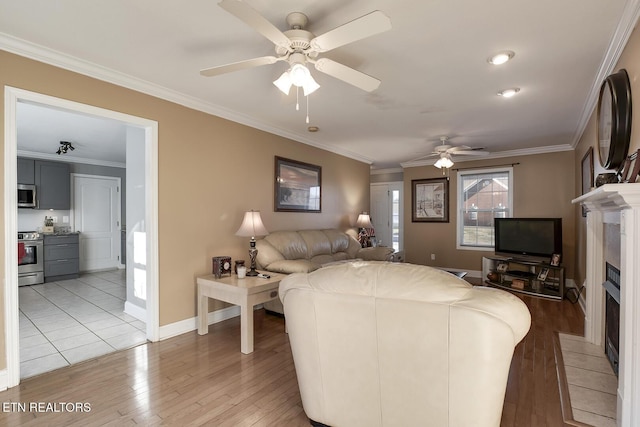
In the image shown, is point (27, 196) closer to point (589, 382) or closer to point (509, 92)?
point (509, 92)

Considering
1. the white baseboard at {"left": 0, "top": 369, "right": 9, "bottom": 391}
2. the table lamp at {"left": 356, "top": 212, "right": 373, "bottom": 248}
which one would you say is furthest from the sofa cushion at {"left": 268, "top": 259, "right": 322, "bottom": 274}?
the table lamp at {"left": 356, "top": 212, "right": 373, "bottom": 248}

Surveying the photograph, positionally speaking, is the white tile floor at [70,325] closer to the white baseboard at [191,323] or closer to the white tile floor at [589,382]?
the white baseboard at [191,323]

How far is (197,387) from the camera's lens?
7.35ft

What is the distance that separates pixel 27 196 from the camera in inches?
227

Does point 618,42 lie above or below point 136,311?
above

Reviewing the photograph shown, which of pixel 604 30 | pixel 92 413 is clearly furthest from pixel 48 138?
pixel 604 30

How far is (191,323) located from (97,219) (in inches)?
199

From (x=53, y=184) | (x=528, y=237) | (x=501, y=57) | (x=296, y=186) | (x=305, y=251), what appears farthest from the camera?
(x=53, y=184)

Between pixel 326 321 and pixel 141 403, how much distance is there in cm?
146

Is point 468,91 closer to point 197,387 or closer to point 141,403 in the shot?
point 197,387

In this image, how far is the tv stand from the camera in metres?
4.79

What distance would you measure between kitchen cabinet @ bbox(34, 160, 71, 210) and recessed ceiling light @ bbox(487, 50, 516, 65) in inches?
297

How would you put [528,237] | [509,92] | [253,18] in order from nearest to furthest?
[253,18]
[509,92]
[528,237]

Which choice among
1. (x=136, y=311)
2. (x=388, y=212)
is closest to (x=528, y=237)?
(x=388, y=212)
